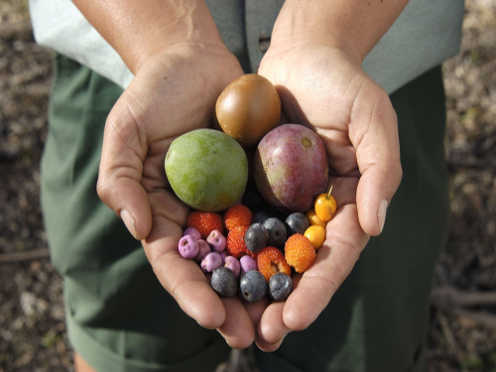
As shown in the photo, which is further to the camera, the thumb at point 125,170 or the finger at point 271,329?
the thumb at point 125,170

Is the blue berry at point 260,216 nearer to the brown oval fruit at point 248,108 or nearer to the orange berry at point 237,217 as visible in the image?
the orange berry at point 237,217

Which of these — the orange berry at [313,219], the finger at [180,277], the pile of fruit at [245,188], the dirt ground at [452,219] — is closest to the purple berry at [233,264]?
the pile of fruit at [245,188]

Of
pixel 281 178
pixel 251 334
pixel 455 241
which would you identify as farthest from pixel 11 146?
pixel 455 241

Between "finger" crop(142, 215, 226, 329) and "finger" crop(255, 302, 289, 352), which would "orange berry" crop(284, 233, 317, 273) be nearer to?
"finger" crop(255, 302, 289, 352)

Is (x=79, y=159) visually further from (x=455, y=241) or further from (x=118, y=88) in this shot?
(x=455, y=241)

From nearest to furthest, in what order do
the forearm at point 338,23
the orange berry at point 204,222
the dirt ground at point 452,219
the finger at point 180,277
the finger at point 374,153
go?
the finger at point 180,277, the finger at point 374,153, the orange berry at point 204,222, the forearm at point 338,23, the dirt ground at point 452,219

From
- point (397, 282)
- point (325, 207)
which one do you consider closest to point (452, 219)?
point (397, 282)
